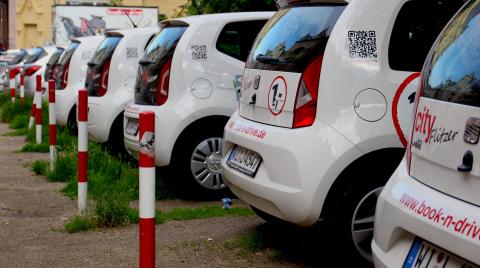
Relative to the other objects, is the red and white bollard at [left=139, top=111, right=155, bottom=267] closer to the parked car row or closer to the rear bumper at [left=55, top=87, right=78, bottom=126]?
the parked car row

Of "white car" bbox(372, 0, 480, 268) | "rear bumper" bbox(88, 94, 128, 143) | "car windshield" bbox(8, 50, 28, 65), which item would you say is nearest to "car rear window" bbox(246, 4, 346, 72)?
"white car" bbox(372, 0, 480, 268)

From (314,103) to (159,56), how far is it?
3.22 metres

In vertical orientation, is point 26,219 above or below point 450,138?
below

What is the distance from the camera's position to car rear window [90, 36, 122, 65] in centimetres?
1046

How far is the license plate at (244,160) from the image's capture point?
5.29 metres

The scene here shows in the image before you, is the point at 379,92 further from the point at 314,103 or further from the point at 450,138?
the point at 450,138

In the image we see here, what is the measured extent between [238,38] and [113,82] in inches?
104

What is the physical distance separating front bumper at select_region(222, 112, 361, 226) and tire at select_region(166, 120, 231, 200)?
252cm

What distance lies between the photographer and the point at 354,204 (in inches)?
197

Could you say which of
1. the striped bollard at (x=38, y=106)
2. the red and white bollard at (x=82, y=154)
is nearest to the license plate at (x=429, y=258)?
the red and white bollard at (x=82, y=154)

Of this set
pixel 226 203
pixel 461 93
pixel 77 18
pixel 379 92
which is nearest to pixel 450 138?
pixel 461 93

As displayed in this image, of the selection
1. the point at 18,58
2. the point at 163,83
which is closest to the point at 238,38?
the point at 163,83

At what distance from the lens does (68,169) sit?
30.1 feet

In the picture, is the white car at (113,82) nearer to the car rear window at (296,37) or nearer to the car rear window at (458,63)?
the car rear window at (296,37)
